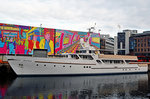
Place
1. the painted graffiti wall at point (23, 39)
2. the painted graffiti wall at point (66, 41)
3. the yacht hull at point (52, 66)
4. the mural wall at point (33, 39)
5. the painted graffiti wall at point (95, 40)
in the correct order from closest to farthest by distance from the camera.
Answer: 1. the yacht hull at point (52, 66)
2. the painted graffiti wall at point (23, 39)
3. the mural wall at point (33, 39)
4. the painted graffiti wall at point (66, 41)
5. the painted graffiti wall at point (95, 40)

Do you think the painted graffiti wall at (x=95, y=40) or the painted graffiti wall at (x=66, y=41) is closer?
the painted graffiti wall at (x=66, y=41)

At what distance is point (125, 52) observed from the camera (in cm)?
8662

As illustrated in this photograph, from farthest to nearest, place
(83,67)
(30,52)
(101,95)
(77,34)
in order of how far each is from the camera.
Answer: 1. (77,34)
2. (30,52)
3. (83,67)
4. (101,95)

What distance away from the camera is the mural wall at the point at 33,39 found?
2115 inches

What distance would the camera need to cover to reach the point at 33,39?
57.6m

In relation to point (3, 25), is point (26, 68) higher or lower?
lower

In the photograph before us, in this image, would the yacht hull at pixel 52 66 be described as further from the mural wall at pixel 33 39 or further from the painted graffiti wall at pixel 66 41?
the painted graffiti wall at pixel 66 41

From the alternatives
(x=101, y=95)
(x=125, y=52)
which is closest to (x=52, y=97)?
(x=101, y=95)

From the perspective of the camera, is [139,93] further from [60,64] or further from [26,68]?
[26,68]

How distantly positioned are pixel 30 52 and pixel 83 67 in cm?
2336

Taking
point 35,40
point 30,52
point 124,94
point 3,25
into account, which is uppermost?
point 3,25

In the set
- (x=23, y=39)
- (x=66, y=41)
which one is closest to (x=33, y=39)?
(x=23, y=39)

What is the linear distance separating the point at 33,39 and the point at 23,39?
3.21 meters

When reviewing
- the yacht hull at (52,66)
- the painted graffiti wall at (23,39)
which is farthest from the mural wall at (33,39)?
the yacht hull at (52,66)
